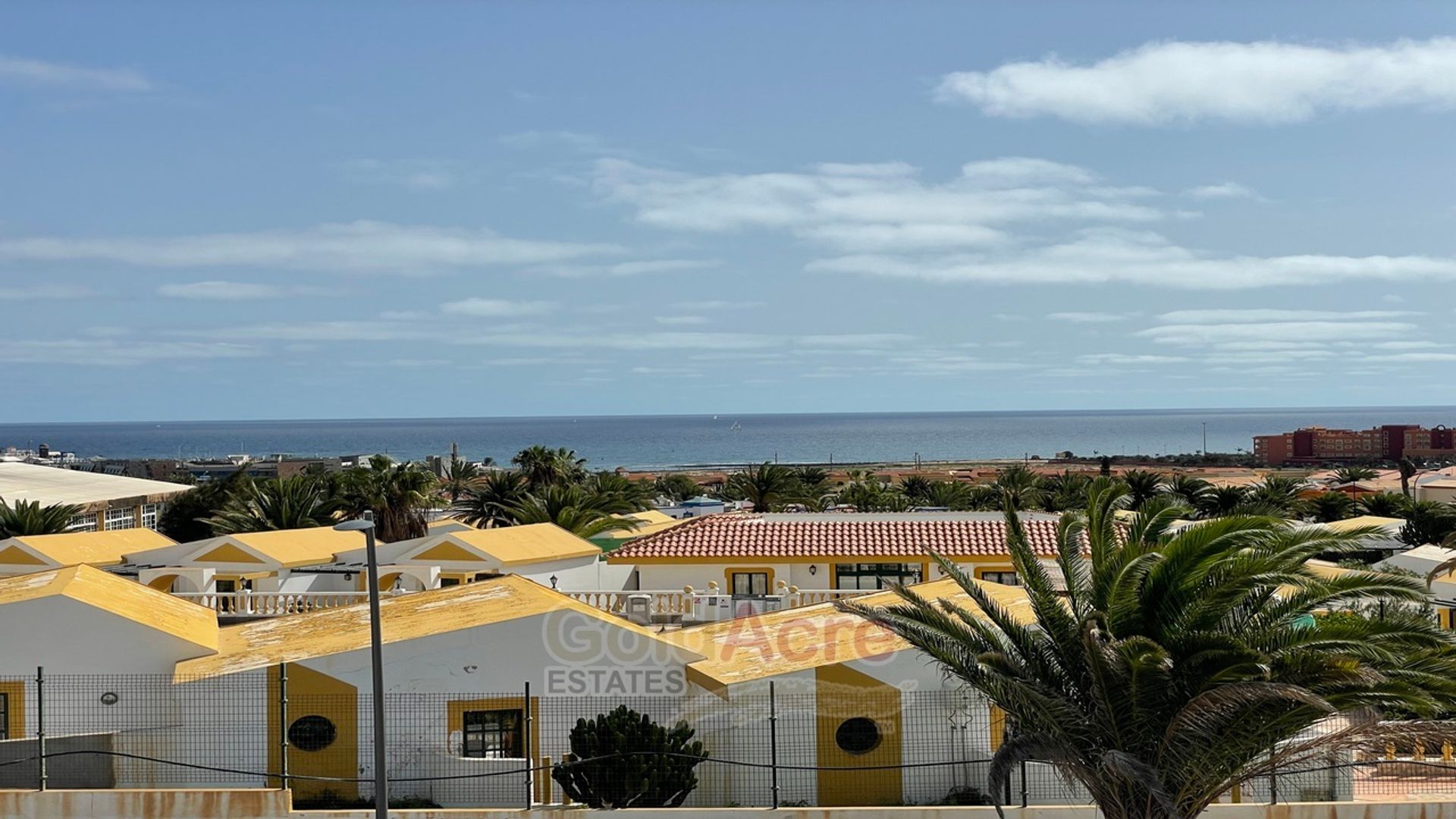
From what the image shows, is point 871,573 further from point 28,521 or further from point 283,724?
point 28,521

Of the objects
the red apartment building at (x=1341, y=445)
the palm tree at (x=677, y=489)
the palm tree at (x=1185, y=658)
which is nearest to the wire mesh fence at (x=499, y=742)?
the palm tree at (x=1185, y=658)

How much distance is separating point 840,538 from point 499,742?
18.0m

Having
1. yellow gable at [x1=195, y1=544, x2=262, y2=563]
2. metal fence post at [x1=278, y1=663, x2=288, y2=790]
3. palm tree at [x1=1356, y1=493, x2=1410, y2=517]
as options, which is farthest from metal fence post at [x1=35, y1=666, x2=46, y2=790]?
palm tree at [x1=1356, y1=493, x2=1410, y2=517]

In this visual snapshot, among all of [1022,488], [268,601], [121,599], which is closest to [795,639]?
[121,599]

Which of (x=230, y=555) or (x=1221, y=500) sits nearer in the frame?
(x=230, y=555)

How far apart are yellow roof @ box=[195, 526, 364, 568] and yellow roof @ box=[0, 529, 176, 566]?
2.86 metres

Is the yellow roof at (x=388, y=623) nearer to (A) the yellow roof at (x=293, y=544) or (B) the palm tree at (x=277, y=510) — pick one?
(A) the yellow roof at (x=293, y=544)

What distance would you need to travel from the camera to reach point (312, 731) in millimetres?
19125

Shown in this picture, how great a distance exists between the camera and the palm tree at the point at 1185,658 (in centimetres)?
1404

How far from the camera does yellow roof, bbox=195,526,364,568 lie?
3306cm

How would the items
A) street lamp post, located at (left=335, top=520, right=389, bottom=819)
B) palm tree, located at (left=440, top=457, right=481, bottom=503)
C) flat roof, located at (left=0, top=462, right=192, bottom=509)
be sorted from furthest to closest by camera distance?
palm tree, located at (left=440, top=457, right=481, bottom=503)
flat roof, located at (left=0, top=462, right=192, bottom=509)
street lamp post, located at (left=335, top=520, right=389, bottom=819)

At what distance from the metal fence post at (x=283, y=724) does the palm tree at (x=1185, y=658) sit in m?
7.96

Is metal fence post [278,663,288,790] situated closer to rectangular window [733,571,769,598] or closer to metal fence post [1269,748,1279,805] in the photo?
metal fence post [1269,748,1279,805]

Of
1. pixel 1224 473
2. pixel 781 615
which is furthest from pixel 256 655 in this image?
pixel 1224 473
